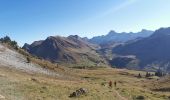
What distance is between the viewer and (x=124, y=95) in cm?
5869

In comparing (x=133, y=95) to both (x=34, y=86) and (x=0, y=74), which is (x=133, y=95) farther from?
(x=0, y=74)

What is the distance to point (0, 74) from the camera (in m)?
62.9

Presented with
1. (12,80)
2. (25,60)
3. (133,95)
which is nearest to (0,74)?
(12,80)

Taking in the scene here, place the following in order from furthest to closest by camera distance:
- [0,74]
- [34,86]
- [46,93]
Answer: [0,74] < [34,86] < [46,93]

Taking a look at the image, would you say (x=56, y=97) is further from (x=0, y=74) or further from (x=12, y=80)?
(x=0, y=74)

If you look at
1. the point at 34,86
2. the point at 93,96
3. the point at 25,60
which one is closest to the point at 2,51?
the point at 25,60

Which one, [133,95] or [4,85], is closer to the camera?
[4,85]

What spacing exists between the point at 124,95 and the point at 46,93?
53.1 feet

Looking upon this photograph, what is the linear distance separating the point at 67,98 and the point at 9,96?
9.08 m

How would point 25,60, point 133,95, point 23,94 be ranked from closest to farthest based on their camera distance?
point 23,94 → point 133,95 → point 25,60

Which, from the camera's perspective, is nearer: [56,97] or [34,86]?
[56,97]

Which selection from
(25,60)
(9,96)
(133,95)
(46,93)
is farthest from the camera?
(25,60)

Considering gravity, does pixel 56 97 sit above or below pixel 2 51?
below

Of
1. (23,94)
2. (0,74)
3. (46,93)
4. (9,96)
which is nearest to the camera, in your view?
(9,96)
